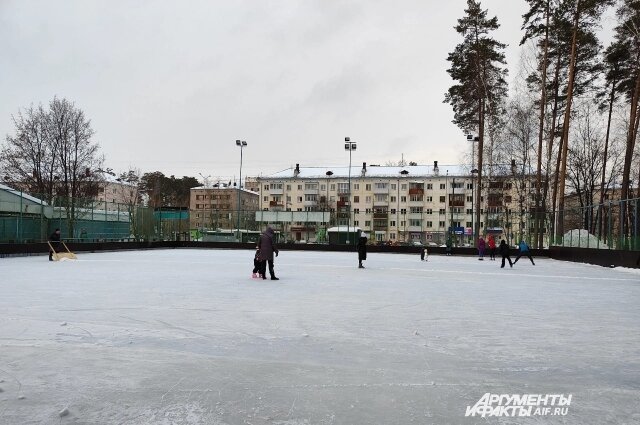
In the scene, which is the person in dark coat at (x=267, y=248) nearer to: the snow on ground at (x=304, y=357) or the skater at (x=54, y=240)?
the snow on ground at (x=304, y=357)

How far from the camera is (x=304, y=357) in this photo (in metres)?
5.42

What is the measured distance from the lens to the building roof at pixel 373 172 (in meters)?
99.3

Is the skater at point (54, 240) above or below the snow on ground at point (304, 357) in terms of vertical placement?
above

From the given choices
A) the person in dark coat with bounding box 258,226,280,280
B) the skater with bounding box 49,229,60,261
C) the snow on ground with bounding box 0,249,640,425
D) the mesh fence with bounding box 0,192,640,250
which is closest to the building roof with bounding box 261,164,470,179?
the mesh fence with bounding box 0,192,640,250

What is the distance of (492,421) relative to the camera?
11.9 feet

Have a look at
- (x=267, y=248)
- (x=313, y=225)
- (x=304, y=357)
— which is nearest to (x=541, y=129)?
(x=313, y=225)

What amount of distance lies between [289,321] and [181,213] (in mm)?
35277

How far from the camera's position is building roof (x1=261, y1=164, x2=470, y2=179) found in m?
99.3

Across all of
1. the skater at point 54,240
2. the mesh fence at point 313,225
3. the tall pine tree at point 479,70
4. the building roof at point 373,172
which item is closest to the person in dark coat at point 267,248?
the skater at point 54,240

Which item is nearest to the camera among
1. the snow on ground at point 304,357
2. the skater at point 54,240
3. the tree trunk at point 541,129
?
the snow on ground at point 304,357

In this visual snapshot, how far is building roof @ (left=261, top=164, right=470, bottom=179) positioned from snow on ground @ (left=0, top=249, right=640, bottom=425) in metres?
90.3

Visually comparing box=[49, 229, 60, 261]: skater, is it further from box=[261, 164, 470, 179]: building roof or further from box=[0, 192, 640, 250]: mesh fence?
box=[261, 164, 470, 179]: building roof

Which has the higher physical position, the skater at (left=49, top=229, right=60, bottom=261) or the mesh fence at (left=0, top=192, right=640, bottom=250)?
the mesh fence at (left=0, top=192, right=640, bottom=250)

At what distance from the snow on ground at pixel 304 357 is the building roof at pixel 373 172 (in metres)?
90.3
